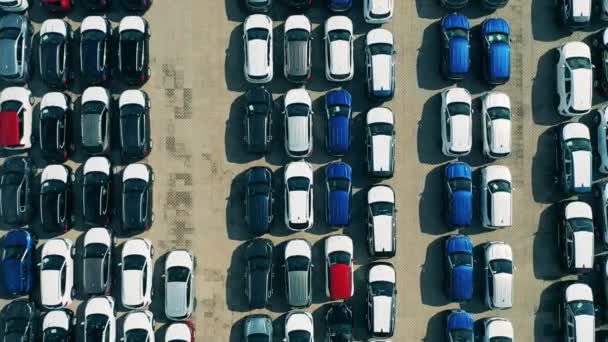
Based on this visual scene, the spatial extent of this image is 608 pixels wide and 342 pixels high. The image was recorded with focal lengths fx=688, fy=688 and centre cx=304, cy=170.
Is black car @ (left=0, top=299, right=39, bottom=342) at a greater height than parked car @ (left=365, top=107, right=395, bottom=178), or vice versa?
parked car @ (left=365, top=107, right=395, bottom=178)

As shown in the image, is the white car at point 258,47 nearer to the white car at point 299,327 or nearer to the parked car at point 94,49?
the parked car at point 94,49

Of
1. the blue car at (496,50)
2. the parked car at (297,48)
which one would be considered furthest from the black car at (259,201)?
the blue car at (496,50)

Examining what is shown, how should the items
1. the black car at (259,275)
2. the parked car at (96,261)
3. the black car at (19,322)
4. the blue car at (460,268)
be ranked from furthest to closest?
the blue car at (460,268) → the black car at (259,275) → the parked car at (96,261) → the black car at (19,322)

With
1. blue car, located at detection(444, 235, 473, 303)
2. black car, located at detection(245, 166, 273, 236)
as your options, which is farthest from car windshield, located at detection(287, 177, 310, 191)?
blue car, located at detection(444, 235, 473, 303)

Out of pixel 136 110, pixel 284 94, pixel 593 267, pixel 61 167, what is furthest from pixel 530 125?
pixel 61 167

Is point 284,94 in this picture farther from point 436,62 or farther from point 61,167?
point 61,167

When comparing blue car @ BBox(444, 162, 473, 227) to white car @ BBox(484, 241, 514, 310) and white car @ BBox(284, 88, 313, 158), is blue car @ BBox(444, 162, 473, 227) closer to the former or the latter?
white car @ BBox(484, 241, 514, 310)
